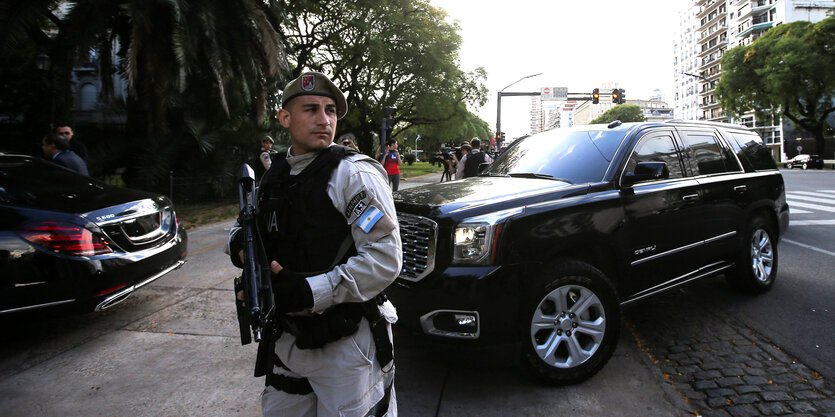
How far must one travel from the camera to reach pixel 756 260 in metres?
4.75

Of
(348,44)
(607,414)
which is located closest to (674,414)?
(607,414)

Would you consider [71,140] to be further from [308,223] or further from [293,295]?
[293,295]

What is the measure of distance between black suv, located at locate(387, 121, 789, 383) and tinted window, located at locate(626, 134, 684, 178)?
1cm

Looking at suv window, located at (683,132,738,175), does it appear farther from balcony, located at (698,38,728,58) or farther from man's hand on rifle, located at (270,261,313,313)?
balcony, located at (698,38,728,58)

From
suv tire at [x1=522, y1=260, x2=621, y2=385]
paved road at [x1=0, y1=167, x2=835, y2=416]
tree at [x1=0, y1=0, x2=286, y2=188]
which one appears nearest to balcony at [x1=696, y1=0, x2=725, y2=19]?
tree at [x1=0, y1=0, x2=286, y2=188]

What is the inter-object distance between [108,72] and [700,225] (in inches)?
523

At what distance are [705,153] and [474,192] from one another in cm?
253

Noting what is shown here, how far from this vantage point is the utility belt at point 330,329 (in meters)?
1.57

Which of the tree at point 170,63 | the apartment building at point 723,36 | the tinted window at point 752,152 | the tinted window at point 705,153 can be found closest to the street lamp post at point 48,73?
the tree at point 170,63

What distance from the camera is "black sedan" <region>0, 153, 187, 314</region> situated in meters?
3.32

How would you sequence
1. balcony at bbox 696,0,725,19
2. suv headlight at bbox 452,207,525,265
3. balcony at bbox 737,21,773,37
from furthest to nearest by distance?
balcony at bbox 696,0,725,19, balcony at bbox 737,21,773,37, suv headlight at bbox 452,207,525,265

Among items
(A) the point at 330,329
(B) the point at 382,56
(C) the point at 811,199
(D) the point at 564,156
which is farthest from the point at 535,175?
(B) the point at 382,56

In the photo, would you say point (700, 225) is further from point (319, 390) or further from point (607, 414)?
point (319, 390)

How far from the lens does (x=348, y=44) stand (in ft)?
85.7
